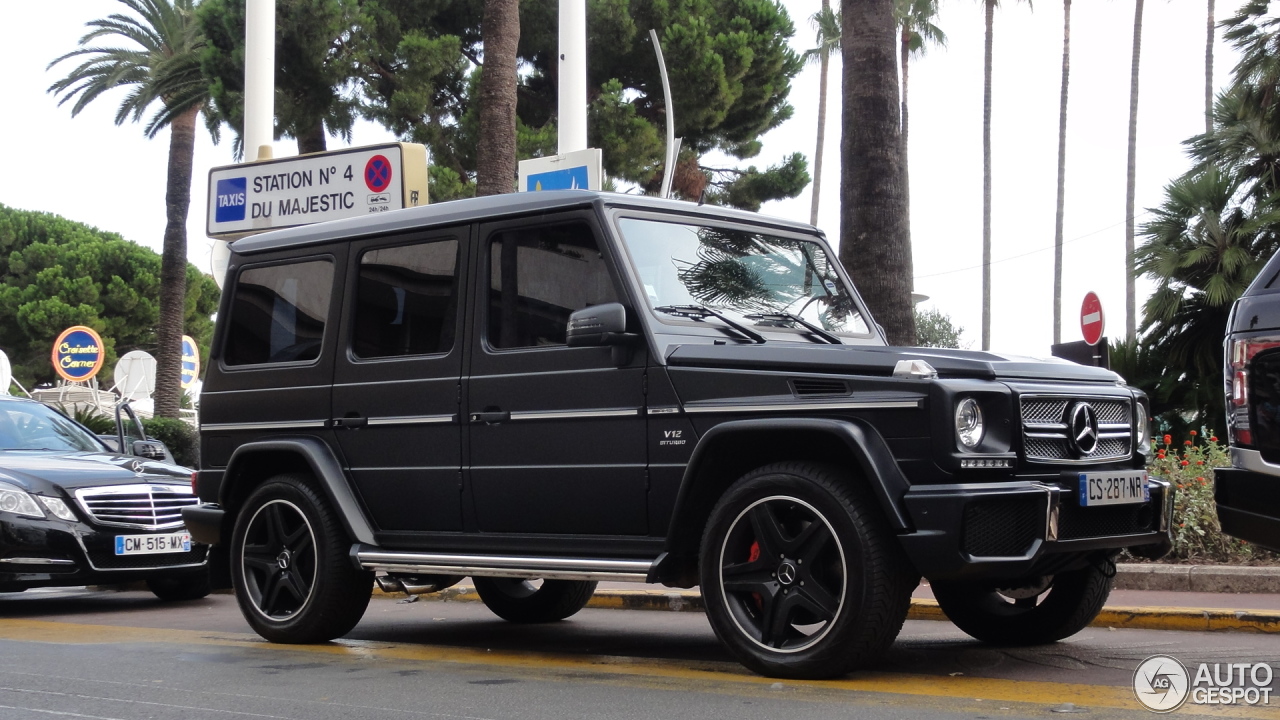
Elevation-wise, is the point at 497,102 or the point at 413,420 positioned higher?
the point at 497,102

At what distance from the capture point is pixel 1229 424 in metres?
5.60

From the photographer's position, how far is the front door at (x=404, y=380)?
705cm

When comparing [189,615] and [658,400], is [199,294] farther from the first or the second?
[658,400]

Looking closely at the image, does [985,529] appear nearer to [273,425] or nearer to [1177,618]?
[1177,618]

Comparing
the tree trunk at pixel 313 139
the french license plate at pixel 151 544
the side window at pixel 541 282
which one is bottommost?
the french license plate at pixel 151 544

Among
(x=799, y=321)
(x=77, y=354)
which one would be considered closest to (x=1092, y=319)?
(x=799, y=321)

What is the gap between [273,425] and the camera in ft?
25.5

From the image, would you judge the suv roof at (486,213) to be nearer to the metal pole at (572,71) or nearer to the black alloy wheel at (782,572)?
the black alloy wheel at (782,572)

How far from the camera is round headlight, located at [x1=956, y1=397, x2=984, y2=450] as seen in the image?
5469 millimetres

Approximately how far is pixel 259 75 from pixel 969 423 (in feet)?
39.5

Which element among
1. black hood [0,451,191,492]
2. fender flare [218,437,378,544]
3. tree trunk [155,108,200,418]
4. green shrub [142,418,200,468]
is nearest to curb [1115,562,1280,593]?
fender flare [218,437,378,544]

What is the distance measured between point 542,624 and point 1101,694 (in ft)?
13.6

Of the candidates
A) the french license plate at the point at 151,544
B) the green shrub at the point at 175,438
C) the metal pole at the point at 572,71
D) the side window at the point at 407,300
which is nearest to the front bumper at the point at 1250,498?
the side window at the point at 407,300

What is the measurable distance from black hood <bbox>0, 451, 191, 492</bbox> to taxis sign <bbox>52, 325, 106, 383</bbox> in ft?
54.5
